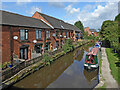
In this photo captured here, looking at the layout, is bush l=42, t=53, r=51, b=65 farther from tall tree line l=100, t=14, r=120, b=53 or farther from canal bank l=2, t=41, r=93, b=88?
tall tree line l=100, t=14, r=120, b=53

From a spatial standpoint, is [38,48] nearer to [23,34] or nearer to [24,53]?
[24,53]

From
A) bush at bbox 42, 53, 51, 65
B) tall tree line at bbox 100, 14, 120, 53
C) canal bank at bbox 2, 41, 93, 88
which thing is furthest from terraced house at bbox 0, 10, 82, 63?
tall tree line at bbox 100, 14, 120, 53

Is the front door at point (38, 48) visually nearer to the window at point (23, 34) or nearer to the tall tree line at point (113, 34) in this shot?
the window at point (23, 34)

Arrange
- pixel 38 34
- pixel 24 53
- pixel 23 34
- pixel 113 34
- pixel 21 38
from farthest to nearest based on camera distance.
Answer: pixel 113 34 < pixel 38 34 < pixel 24 53 < pixel 23 34 < pixel 21 38

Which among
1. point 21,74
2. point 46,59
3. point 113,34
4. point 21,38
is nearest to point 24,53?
point 21,38

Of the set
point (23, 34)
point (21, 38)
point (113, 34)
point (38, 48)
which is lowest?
point (38, 48)

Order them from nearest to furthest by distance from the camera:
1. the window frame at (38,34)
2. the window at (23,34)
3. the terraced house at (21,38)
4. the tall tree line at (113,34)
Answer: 1. the terraced house at (21,38)
2. the window at (23,34)
3. the tall tree line at (113,34)
4. the window frame at (38,34)

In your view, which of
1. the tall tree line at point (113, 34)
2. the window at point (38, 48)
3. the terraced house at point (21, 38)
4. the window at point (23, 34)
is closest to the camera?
the terraced house at point (21, 38)

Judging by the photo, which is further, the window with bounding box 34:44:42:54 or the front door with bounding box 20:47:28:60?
the window with bounding box 34:44:42:54

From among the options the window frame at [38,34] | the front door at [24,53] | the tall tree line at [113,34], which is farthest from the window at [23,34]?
the tall tree line at [113,34]

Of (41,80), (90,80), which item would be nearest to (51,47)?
(41,80)

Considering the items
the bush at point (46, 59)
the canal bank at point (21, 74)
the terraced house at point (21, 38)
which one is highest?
the terraced house at point (21, 38)

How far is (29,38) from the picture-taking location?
52.1 feet

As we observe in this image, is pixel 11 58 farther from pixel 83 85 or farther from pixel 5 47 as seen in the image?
pixel 83 85
